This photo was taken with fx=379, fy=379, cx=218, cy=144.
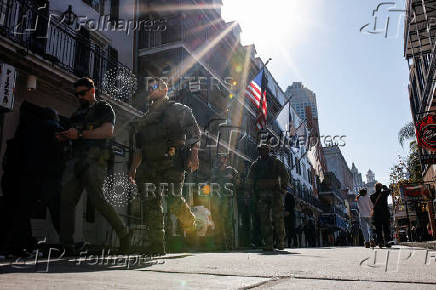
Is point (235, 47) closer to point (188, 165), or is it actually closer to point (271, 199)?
point (271, 199)

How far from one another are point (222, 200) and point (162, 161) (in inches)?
317

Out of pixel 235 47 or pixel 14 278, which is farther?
pixel 235 47

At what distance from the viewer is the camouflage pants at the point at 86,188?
363 cm

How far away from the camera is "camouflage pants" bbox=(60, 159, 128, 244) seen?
3627 millimetres

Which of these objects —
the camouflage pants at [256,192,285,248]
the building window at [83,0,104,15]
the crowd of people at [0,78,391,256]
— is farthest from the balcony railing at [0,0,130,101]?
the camouflage pants at [256,192,285,248]

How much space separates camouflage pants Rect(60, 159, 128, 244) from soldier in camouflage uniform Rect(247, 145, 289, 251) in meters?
3.65

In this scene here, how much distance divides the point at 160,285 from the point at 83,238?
31.3 ft

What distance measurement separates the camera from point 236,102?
24.5 metres

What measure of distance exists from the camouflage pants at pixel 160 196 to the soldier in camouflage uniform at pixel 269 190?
3121 mm

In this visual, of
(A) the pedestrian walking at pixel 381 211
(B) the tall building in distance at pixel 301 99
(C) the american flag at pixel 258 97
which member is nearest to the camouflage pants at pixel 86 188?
(A) the pedestrian walking at pixel 381 211

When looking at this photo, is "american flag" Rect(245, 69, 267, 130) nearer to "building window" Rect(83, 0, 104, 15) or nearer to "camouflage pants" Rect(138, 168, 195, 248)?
"building window" Rect(83, 0, 104, 15)

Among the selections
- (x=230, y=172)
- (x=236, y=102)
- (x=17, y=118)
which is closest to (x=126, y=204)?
(x=230, y=172)

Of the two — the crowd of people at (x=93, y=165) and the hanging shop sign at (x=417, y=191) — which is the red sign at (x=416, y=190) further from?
the crowd of people at (x=93, y=165)

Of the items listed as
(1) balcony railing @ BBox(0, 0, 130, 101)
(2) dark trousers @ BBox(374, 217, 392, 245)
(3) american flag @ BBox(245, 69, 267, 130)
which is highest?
(3) american flag @ BBox(245, 69, 267, 130)
